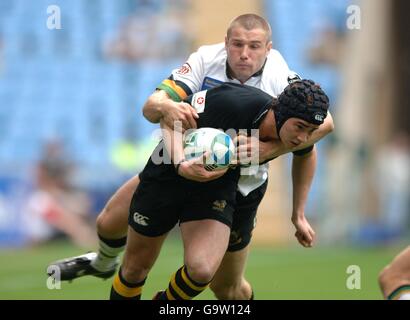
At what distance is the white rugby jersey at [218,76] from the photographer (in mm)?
7297

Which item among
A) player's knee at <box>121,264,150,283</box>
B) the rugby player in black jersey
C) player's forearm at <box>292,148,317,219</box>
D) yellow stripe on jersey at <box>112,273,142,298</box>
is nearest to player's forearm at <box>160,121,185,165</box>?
the rugby player in black jersey

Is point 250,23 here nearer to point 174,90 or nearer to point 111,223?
point 174,90

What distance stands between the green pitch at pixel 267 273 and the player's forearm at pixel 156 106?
3840 millimetres

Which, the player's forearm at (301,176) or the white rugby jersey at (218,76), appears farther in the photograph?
the player's forearm at (301,176)

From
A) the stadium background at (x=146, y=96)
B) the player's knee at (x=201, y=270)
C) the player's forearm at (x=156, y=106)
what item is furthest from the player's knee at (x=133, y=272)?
the stadium background at (x=146, y=96)

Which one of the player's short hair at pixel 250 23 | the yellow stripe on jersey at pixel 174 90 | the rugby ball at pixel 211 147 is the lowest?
the rugby ball at pixel 211 147

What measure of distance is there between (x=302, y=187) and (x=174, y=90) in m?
1.32

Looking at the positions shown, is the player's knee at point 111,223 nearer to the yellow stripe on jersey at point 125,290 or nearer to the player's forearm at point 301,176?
the yellow stripe on jersey at point 125,290

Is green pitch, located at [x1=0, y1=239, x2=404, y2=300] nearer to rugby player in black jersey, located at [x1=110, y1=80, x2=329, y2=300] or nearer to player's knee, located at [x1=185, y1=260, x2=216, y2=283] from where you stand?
rugby player in black jersey, located at [x1=110, y1=80, x2=329, y2=300]

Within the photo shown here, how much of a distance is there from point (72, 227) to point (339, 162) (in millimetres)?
5948

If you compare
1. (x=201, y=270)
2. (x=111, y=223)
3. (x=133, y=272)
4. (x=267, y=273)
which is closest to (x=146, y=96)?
(x=267, y=273)

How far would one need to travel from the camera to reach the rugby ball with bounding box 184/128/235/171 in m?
6.81

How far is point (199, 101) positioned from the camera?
7.15m

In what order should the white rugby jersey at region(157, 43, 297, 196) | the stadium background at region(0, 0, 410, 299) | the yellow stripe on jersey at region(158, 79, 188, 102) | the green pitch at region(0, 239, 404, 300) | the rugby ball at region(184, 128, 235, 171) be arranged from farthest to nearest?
the stadium background at region(0, 0, 410, 299) < the green pitch at region(0, 239, 404, 300) < the white rugby jersey at region(157, 43, 297, 196) < the yellow stripe on jersey at region(158, 79, 188, 102) < the rugby ball at region(184, 128, 235, 171)
